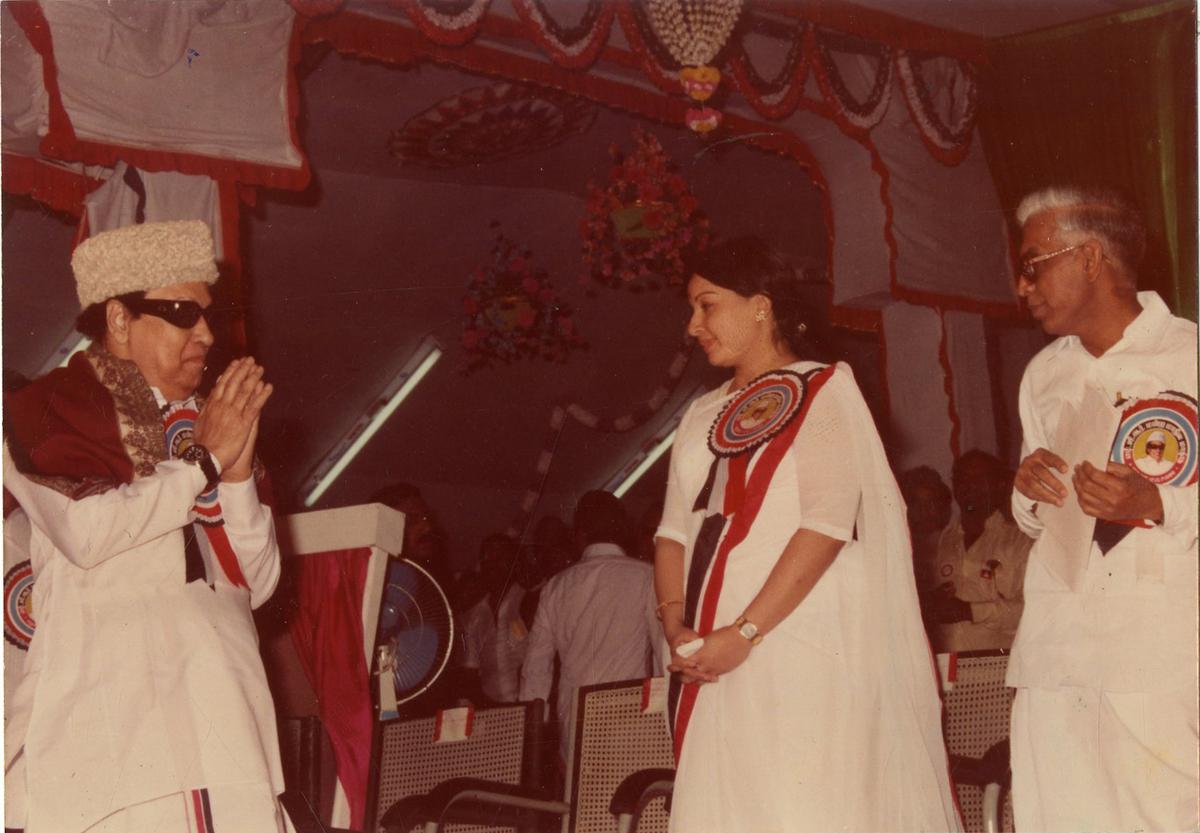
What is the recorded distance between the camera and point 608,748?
4.14 meters

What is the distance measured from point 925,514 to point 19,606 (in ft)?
11.7

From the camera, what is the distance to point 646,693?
407cm

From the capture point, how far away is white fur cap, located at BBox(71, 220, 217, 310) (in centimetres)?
311

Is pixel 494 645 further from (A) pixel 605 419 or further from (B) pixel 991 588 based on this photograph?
(A) pixel 605 419

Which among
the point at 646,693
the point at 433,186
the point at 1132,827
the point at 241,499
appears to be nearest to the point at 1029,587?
the point at 1132,827

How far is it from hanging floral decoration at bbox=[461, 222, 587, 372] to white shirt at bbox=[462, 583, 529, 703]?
276 cm

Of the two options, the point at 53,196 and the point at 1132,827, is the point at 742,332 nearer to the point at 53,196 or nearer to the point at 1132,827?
the point at 1132,827

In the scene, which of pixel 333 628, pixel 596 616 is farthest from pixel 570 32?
pixel 333 628

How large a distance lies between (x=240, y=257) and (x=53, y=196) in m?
0.72

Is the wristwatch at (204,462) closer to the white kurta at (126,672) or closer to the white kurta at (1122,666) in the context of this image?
the white kurta at (126,672)

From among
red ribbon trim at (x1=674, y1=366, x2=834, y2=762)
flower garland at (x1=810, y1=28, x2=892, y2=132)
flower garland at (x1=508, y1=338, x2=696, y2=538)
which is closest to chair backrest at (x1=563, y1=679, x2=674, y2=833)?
red ribbon trim at (x1=674, y1=366, x2=834, y2=762)

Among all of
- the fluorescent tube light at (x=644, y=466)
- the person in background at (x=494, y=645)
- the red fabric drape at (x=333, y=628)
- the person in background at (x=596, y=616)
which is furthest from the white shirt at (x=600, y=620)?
the fluorescent tube light at (x=644, y=466)

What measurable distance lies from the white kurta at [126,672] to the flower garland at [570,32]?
122 inches

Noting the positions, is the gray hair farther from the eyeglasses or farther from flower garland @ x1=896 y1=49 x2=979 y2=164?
flower garland @ x1=896 y1=49 x2=979 y2=164
